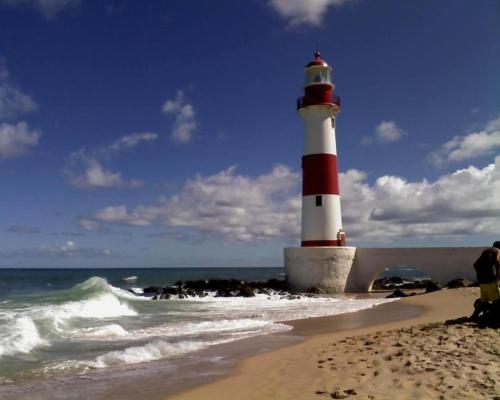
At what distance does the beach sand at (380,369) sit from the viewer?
5.24m

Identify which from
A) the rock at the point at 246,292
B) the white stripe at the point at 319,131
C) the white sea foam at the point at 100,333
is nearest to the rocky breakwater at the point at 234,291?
the rock at the point at 246,292

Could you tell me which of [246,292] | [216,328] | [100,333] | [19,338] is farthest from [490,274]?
[246,292]

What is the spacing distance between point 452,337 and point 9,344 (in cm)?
832

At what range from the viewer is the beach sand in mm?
5242

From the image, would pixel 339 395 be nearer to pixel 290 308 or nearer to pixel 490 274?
Answer: pixel 490 274

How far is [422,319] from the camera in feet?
41.6

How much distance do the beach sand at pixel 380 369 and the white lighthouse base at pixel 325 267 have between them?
550 inches

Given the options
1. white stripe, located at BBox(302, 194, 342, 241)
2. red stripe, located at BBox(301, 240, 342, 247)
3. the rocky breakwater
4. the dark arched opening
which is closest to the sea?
red stripe, located at BBox(301, 240, 342, 247)

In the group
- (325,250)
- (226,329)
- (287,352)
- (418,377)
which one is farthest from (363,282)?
(418,377)

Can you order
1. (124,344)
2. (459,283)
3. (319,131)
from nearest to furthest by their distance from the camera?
(124,344), (459,283), (319,131)

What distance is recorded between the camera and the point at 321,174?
23875 mm

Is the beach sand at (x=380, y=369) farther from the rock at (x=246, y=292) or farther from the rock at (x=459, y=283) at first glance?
the rock at (x=246, y=292)

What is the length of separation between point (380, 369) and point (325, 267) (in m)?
17.6

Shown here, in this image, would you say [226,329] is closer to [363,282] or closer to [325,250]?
[325,250]
